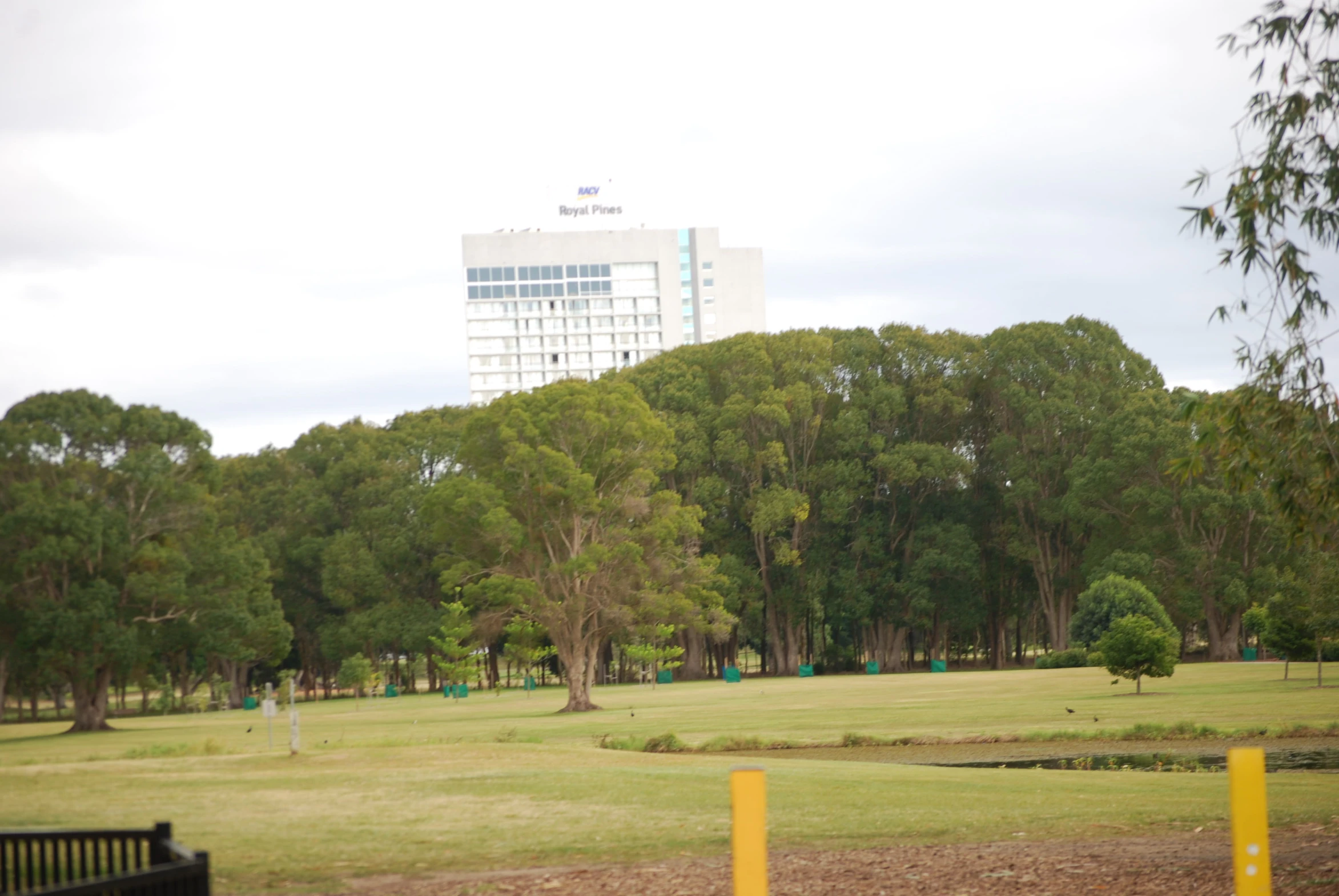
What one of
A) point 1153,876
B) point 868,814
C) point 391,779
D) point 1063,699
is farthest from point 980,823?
point 1063,699

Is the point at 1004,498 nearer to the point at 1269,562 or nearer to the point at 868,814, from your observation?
the point at 1269,562

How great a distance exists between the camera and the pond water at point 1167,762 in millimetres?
19609

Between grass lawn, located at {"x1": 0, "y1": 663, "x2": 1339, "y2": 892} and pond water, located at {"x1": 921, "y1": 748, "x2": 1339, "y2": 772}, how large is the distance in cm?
227

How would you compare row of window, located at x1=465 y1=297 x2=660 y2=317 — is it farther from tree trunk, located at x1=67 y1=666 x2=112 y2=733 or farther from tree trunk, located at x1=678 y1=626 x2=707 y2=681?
tree trunk, located at x1=67 y1=666 x2=112 y2=733

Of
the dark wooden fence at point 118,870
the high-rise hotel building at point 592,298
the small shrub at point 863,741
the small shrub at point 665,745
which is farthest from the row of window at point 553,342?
the dark wooden fence at point 118,870

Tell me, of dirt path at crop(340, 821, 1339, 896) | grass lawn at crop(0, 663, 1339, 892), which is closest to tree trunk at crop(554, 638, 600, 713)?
grass lawn at crop(0, 663, 1339, 892)

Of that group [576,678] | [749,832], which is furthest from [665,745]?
[749,832]

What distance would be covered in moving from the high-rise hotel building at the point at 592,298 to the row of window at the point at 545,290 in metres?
0.10

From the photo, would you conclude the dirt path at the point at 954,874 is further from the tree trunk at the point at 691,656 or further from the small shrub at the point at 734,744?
the tree trunk at the point at 691,656

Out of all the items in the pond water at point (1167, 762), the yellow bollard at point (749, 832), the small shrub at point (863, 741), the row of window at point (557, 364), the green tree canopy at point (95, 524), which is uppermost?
the row of window at point (557, 364)

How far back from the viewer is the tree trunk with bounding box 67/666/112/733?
3216 cm

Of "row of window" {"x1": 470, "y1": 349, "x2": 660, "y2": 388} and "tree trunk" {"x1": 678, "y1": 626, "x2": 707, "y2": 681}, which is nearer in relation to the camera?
"tree trunk" {"x1": 678, "y1": 626, "x2": 707, "y2": 681}

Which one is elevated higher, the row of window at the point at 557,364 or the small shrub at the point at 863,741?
the row of window at the point at 557,364

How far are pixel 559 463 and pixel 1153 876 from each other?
1221 inches
